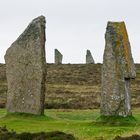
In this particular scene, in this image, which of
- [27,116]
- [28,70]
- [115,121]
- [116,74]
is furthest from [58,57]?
[115,121]

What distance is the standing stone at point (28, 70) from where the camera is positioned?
38719 millimetres

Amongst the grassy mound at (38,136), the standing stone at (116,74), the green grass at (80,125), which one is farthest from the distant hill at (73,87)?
the grassy mound at (38,136)

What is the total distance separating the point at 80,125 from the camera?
33.8m

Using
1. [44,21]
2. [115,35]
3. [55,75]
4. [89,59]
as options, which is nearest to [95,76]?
[55,75]

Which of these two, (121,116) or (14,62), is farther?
(14,62)

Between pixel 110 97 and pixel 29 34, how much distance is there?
6988 mm

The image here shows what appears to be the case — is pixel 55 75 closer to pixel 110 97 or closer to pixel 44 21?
pixel 44 21

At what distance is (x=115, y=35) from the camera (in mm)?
34906

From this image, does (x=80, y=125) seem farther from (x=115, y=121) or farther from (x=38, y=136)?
(x=38, y=136)

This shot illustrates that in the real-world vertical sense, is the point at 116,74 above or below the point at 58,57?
below

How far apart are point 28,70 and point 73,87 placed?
26.1m

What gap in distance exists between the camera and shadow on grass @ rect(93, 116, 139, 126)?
111 feet

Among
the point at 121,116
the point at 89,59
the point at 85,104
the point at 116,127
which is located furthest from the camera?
the point at 89,59

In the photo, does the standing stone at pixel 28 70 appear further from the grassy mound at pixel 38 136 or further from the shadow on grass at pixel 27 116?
the grassy mound at pixel 38 136
